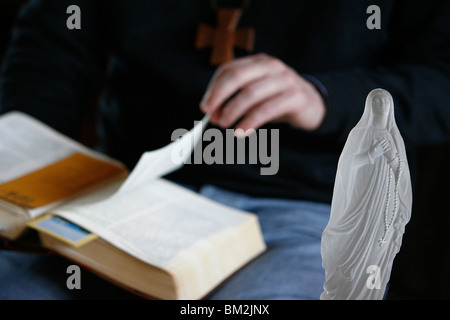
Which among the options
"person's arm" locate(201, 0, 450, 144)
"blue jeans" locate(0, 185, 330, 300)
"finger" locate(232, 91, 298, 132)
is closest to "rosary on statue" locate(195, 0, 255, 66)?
"person's arm" locate(201, 0, 450, 144)

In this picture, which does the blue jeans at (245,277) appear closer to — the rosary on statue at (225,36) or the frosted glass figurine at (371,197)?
the frosted glass figurine at (371,197)

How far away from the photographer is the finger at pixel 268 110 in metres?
0.77

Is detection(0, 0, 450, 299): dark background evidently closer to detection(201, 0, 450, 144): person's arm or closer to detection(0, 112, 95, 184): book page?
detection(201, 0, 450, 144): person's arm

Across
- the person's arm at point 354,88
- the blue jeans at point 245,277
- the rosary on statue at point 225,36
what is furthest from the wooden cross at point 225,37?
the blue jeans at point 245,277

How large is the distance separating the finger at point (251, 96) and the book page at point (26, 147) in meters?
0.26

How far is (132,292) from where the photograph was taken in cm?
65

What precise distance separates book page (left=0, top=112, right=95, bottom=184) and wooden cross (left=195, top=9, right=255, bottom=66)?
324mm

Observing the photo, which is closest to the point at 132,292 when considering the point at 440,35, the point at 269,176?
the point at 269,176

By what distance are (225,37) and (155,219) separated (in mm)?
441

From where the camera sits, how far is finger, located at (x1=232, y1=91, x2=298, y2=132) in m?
0.77

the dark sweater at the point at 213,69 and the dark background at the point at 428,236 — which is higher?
the dark sweater at the point at 213,69

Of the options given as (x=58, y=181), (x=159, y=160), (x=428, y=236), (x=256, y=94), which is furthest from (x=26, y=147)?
(x=428, y=236)

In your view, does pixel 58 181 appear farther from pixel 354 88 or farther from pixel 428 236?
pixel 428 236
